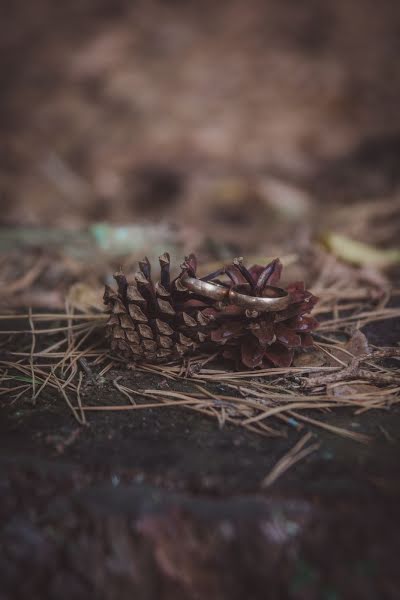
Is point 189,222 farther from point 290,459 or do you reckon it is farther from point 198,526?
point 198,526

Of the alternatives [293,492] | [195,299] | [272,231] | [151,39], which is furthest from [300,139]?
[293,492]

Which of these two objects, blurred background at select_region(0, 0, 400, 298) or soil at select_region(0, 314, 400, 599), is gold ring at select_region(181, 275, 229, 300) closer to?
soil at select_region(0, 314, 400, 599)

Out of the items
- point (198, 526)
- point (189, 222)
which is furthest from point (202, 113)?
point (198, 526)

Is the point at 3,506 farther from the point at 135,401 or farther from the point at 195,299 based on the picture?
the point at 195,299

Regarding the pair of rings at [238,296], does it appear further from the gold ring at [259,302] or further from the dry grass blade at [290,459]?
the dry grass blade at [290,459]

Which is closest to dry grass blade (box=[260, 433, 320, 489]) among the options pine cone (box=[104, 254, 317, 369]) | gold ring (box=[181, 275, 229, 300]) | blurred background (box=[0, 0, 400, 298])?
pine cone (box=[104, 254, 317, 369])
